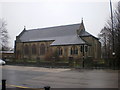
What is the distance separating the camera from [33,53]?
58219mm

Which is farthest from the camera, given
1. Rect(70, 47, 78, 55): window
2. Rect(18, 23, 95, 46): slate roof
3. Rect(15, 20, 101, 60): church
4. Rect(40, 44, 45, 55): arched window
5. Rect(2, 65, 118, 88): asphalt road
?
Rect(40, 44, 45, 55): arched window

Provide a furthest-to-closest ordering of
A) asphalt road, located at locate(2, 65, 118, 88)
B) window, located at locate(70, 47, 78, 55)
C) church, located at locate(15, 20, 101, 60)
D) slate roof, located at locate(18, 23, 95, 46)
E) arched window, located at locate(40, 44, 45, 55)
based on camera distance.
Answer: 1. arched window, located at locate(40, 44, 45, 55)
2. slate roof, located at locate(18, 23, 95, 46)
3. church, located at locate(15, 20, 101, 60)
4. window, located at locate(70, 47, 78, 55)
5. asphalt road, located at locate(2, 65, 118, 88)

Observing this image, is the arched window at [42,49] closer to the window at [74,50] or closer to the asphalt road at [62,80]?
the window at [74,50]

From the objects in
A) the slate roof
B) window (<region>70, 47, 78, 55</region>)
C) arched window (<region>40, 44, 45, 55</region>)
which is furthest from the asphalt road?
arched window (<region>40, 44, 45, 55</region>)

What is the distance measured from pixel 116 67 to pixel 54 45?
2527 cm

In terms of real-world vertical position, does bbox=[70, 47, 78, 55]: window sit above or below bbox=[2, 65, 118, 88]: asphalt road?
above

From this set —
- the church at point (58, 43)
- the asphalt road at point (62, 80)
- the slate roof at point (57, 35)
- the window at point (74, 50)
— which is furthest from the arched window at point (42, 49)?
the asphalt road at point (62, 80)

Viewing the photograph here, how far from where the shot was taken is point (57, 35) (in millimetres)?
54094

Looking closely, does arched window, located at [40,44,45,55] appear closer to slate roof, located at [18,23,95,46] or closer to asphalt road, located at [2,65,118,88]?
slate roof, located at [18,23,95,46]

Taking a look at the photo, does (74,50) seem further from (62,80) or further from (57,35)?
(62,80)

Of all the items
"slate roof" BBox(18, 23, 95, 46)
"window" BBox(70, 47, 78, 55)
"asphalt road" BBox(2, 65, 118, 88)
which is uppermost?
"slate roof" BBox(18, 23, 95, 46)

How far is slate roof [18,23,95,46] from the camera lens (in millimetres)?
47069

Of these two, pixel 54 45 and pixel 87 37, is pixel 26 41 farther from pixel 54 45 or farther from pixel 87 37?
pixel 87 37

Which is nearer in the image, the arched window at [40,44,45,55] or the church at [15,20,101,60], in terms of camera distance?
the church at [15,20,101,60]
